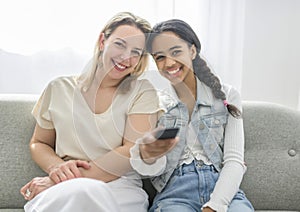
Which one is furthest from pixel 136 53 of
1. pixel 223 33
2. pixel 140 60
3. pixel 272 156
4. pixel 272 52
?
pixel 272 52

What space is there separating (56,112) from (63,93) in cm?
6

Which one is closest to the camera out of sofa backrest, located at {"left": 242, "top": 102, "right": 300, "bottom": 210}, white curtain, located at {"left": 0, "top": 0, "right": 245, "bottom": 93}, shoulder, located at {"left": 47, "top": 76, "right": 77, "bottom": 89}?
shoulder, located at {"left": 47, "top": 76, "right": 77, "bottom": 89}

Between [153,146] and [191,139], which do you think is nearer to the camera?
[153,146]

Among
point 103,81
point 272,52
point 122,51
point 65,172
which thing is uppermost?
point 122,51

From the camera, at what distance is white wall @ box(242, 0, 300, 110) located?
2049 millimetres

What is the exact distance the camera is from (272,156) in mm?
1620

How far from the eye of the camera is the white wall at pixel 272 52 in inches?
80.7

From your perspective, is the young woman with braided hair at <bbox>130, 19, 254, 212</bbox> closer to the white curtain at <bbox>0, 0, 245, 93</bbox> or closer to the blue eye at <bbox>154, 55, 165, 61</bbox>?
the blue eye at <bbox>154, 55, 165, 61</bbox>

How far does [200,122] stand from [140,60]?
0.84 feet

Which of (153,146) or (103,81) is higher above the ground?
(103,81)

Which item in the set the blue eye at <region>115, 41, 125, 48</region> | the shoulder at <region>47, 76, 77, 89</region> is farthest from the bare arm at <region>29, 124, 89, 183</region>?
the blue eye at <region>115, 41, 125, 48</region>

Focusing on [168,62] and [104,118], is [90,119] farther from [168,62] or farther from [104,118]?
[168,62]

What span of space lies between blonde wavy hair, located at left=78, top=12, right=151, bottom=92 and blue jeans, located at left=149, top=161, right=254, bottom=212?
300 mm

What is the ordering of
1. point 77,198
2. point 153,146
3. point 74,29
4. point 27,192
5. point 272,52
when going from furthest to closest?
point 272,52 → point 74,29 → point 27,192 → point 153,146 → point 77,198
